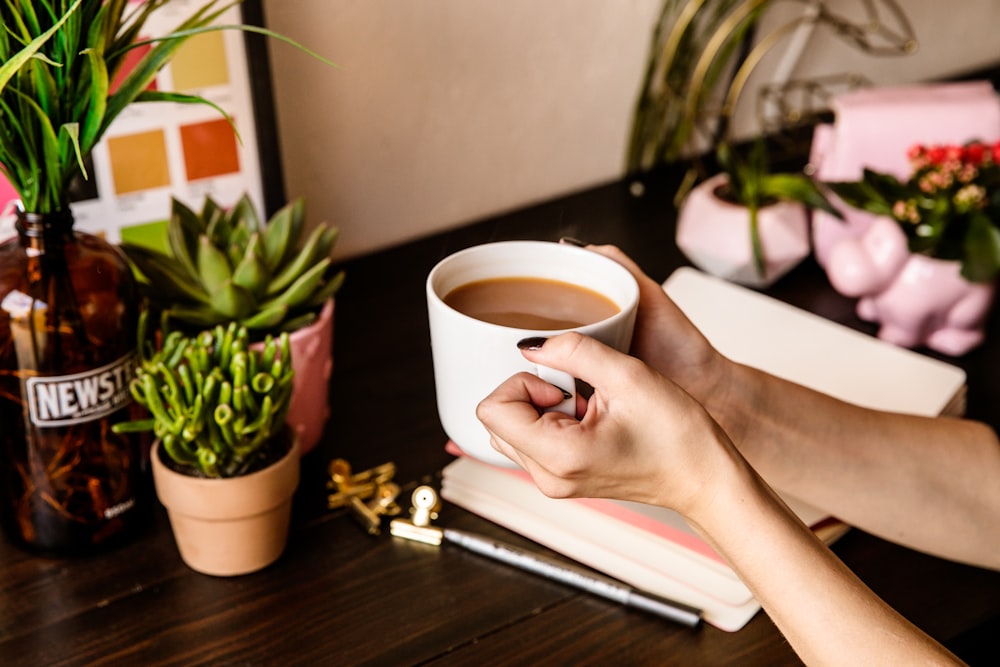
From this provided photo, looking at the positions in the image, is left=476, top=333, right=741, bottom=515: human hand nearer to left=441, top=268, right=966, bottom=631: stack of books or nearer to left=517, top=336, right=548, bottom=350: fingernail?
left=517, top=336, right=548, bottom=350: fingernail

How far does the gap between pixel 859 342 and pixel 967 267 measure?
0.12 metres

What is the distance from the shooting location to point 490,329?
0.58 metres

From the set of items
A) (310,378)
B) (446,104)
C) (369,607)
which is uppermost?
(446,104)

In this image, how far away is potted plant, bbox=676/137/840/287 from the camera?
1090 mm

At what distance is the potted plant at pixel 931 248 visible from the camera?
38.4 inches

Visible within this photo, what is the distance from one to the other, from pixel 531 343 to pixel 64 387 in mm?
317

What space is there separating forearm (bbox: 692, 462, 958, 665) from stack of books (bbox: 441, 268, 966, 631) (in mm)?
116

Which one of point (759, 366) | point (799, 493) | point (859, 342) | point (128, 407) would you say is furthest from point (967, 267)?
point (128, 407)

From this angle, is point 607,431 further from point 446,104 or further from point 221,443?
point 446,104

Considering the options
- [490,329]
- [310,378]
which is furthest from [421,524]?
[490,329]

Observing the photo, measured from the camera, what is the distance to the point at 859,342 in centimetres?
97

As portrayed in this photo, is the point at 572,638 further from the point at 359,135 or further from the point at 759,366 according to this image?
the point at 359,135

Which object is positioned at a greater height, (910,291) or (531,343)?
(531,343)

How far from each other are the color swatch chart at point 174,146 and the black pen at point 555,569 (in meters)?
0.37
